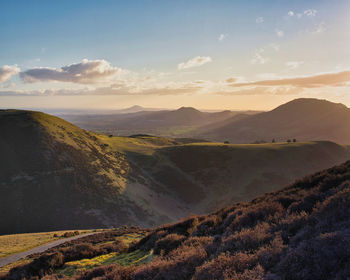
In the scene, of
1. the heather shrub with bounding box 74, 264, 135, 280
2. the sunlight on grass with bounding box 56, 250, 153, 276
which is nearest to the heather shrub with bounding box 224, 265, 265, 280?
the heather shrub with bounding box 74, 264, 135, 280

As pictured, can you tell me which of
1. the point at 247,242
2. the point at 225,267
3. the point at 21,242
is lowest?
the point at 21,242

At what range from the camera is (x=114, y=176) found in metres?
55.8

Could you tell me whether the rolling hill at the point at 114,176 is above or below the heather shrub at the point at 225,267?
below

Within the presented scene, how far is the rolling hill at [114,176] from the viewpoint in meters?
41.2

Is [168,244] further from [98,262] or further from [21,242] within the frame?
[21,242]

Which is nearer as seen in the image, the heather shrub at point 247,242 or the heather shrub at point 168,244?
the heather shrub at point 247,242

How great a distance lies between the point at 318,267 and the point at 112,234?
922 inches

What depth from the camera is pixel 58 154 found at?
54.4 m

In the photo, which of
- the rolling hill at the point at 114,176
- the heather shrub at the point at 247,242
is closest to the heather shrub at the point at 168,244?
the heather shrub at the point at 247,242

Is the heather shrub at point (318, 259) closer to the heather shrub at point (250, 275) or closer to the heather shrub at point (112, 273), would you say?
the heather shrub at point (250, 275)

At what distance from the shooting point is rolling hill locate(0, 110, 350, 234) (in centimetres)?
4125

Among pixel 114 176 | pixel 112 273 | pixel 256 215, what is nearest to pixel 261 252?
pixel 256 215

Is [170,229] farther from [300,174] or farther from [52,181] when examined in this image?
[300,174]

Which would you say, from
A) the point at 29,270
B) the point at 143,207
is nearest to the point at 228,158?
the point at 143,207
